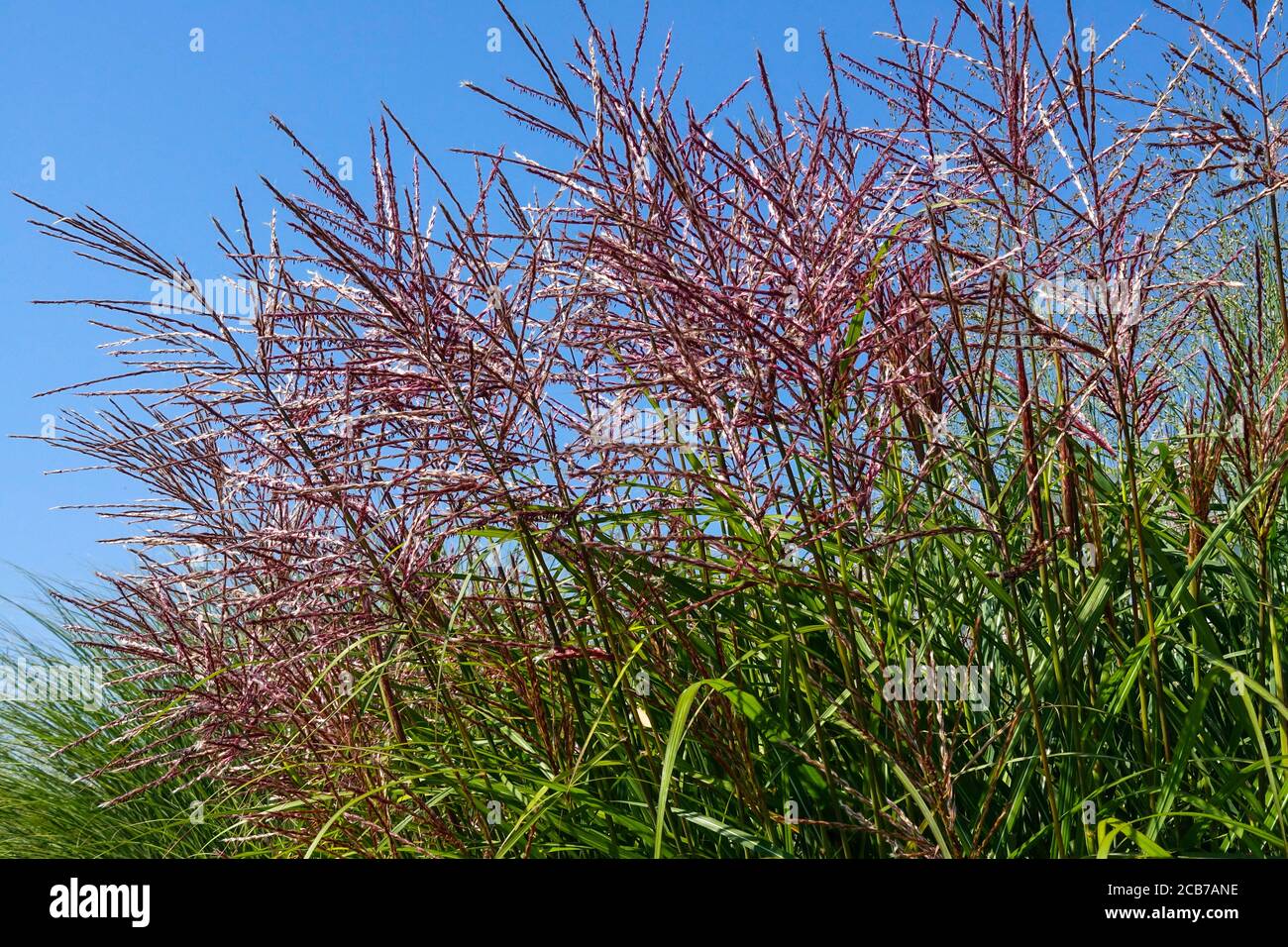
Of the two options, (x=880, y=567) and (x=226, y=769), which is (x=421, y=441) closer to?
(x=880, y=567)

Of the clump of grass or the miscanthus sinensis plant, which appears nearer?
the miscanthus sinensis plant

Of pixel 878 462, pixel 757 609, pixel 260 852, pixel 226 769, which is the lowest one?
pixel 260 852

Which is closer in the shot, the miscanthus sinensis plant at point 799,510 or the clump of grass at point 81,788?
the miscanthus sinensis plant at point 799,510

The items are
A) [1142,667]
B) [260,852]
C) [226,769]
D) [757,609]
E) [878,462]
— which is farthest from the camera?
[260,852]

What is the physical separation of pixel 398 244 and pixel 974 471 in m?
1.14

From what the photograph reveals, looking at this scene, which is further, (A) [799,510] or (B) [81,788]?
(B) [81,788]

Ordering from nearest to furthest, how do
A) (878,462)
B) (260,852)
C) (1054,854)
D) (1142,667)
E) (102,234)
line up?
(878,462)
(1054,854)
(1142,667)
(102,234)
(260,852)

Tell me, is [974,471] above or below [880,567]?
above

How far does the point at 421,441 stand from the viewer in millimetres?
1993

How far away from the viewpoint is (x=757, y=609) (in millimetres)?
2066

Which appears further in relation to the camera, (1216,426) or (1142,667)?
(1216,426)

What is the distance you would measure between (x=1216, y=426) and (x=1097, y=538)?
29.0 inches
